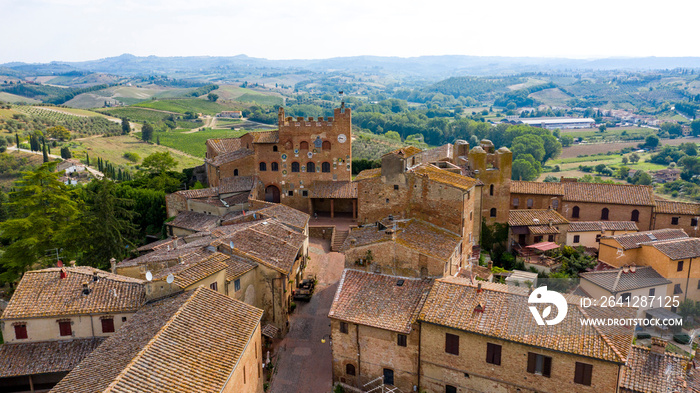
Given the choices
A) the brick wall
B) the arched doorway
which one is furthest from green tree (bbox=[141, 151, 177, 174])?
the brick wall

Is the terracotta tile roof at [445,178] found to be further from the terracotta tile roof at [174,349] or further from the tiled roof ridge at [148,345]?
the tiled roof ridge at [148,345]

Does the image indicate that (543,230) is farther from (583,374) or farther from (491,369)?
(583,374)

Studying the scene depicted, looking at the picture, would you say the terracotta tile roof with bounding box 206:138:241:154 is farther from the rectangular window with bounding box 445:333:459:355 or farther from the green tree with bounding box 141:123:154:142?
the green tree with bounding box 141:123:154:142

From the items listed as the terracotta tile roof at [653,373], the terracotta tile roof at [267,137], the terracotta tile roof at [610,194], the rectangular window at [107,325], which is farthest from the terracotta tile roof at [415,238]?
the terracotta tile roof at [610,194]

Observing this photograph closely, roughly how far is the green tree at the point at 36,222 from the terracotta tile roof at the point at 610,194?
48.3m

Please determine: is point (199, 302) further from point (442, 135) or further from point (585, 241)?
point (442, 135)

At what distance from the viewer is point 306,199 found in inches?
2148

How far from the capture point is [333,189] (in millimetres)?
52531

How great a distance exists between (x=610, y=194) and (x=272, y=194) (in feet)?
119

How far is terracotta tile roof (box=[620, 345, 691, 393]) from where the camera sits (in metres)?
22.4

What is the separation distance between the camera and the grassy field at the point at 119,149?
99.6 meters

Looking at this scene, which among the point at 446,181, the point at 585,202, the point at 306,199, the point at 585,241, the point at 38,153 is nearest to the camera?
the point at 446,181

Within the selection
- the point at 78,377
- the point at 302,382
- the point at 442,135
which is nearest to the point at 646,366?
the point at 302,382

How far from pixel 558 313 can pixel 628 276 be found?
1607 centimetres
